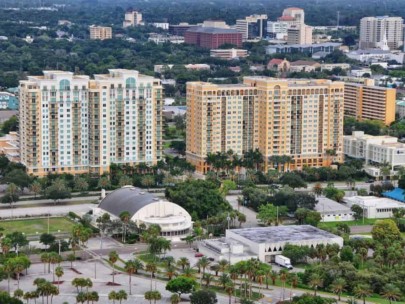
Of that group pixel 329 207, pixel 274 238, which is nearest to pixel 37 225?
pixel 274 238

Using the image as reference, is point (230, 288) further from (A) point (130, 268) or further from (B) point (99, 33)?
(B) point (99, 33)

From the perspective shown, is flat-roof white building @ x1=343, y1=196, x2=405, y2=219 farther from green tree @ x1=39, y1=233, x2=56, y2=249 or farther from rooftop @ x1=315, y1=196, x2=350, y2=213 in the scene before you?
green tree @ x1=39, y1=233, x2=56, y2=249

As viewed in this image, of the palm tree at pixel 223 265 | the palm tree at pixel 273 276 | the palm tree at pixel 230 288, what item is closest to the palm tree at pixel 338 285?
the palm tree at pixel 273 276

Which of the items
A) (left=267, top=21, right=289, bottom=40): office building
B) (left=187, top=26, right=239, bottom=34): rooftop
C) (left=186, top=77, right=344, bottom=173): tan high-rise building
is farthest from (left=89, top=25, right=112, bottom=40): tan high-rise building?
(left=186, top=77, right=344, bottom=173): tan high-rise building

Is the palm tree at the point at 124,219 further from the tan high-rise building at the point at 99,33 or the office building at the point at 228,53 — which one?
the tan high-rise building at the point at 99,33

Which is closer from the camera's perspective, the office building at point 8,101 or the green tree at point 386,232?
the green tree at point 386,232

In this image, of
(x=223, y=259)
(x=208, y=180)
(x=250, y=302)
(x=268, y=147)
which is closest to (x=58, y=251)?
(x=223, y=259)
